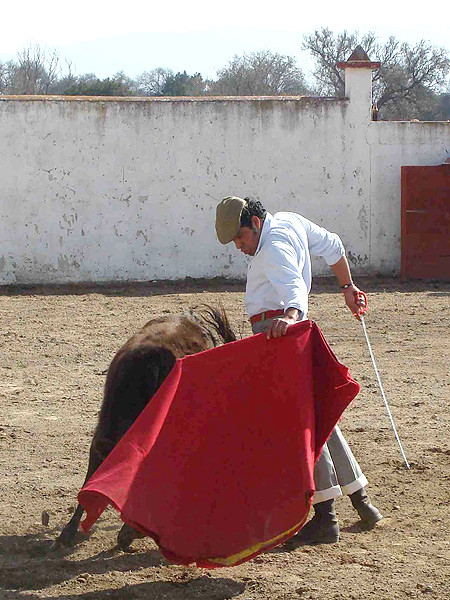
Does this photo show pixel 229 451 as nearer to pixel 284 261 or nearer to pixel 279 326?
pixel 279 326

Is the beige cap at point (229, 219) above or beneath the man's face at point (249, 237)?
above

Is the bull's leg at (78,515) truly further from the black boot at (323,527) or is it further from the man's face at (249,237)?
the man's face at (249,237)

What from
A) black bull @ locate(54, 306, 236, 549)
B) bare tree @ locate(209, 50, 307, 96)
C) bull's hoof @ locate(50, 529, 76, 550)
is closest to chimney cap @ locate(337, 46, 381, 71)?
black bull @ locate(54, 306, 236, 549)

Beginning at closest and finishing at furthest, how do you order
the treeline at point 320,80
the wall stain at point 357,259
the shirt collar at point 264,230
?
1. the shirt collar at point 264,230
2. the wall stain at point 357,259
3. the treeline at point 320,80

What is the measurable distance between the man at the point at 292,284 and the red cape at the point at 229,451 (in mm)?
200

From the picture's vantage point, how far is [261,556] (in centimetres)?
431

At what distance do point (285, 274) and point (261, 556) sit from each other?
1.24 m

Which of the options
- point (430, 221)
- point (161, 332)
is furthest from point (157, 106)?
point (161, 332)

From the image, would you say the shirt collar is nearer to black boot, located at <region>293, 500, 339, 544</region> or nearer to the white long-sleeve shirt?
the white long-sleeve shirt

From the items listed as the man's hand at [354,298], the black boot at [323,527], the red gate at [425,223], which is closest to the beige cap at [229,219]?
the man's hand at [354,298]

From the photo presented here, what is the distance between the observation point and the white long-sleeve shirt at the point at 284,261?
4.19 metres

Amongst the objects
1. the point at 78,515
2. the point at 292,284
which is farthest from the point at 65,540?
the point at 292,284

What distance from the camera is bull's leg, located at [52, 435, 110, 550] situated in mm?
4469

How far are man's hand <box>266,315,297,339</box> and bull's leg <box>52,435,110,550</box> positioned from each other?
102 cm
